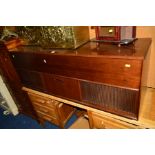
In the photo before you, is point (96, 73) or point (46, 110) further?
point (46, 110)

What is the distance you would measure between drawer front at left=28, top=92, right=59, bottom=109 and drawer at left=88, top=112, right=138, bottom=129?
0.53 m

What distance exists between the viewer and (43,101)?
1.67 meters

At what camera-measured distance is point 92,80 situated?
3.39 feet

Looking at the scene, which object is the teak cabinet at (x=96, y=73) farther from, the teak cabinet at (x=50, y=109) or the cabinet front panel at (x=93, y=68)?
the teak cabinet at (x=50, y=109)

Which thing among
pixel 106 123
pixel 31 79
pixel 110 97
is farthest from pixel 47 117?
pixel 110 97

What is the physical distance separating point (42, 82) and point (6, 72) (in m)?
0.72

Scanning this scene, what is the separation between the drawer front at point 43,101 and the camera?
5.31 ft

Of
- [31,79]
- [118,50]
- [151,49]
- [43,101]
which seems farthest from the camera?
[43,101]

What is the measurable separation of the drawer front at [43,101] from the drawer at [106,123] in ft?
1.73

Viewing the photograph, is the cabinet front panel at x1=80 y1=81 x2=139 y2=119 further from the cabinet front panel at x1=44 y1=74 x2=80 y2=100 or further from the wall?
the wall

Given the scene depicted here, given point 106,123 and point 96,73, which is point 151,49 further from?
point 106,123

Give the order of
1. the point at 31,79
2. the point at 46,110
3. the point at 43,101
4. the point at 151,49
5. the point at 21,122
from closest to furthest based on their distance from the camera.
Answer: the point at 151,49, the point at 31,79, the point at 43,101, the point at 46,110, the point at 21,122

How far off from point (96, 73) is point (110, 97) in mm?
202

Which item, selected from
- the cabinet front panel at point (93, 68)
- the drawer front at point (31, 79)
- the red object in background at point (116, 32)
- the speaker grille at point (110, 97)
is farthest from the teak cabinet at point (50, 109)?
the red object in background at point (116, 32)
